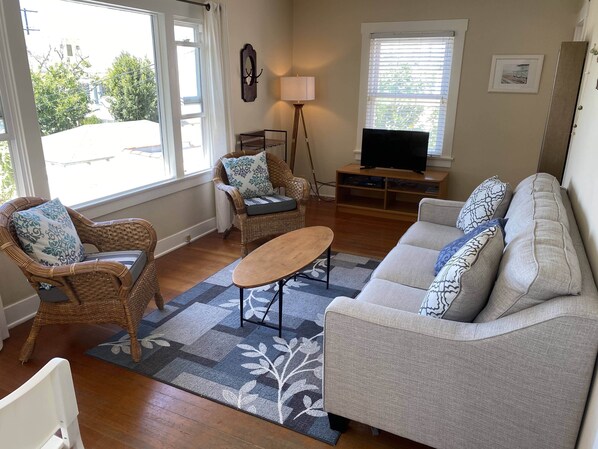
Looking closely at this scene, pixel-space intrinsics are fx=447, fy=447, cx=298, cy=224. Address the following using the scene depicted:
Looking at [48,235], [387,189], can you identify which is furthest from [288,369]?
[387,189]

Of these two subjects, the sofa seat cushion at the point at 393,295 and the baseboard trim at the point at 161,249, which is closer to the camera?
the sofa seat cushion at the point at 393,295

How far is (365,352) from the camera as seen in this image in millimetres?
1749

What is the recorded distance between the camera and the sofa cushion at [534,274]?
1509 mm

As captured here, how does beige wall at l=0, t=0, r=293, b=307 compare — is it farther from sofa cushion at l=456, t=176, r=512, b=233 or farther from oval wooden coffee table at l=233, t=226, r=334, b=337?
sofa cushion at l=456, t=176, r=512, b=233

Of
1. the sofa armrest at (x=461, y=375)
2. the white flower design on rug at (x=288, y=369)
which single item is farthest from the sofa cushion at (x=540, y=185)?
the white flower design on rug at (x=288, y=369)

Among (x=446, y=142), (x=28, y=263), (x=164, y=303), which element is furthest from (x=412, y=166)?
(x=28, y=263)

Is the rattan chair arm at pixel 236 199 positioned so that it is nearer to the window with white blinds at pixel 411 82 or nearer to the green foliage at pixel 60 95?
the green foliage at pixel 60 95

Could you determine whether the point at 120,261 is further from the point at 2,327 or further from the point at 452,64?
the point at 452,64

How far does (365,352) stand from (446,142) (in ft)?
13.0

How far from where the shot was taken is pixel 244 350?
2.59 meters

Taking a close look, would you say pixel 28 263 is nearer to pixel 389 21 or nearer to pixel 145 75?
pixel 145 75

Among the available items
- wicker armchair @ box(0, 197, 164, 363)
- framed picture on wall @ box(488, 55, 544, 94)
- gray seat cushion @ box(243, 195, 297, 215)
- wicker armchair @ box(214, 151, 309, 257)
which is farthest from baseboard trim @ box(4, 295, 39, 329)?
framed picture on wall @ box(488, 55, 544, 94)

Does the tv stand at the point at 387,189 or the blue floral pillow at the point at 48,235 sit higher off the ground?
the blue floral pillow at the point at 48,235

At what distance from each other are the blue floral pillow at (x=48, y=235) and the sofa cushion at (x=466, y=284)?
190 centimetres
